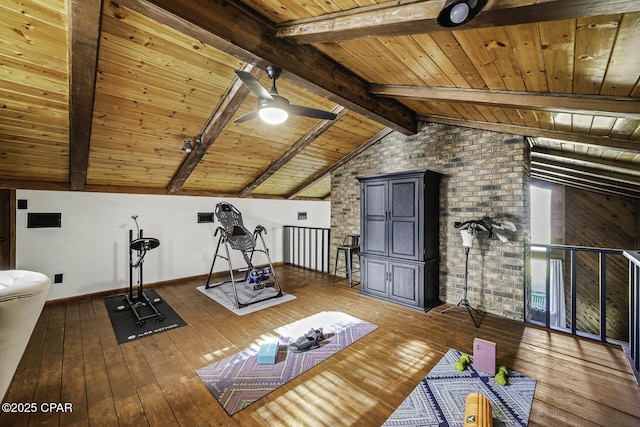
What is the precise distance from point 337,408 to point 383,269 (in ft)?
8.52

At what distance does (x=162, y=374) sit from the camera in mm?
2498

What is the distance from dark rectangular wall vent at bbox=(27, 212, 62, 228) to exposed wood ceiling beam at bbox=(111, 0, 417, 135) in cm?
408

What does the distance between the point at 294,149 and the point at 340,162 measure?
1.33m

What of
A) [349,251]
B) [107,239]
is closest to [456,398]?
[349,251]

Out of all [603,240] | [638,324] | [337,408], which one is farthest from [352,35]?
[603,240]

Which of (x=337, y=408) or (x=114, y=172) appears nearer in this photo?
(x=337, y=408)

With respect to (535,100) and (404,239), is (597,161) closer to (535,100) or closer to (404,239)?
(535,100)

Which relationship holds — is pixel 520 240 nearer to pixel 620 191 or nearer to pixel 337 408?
pixel 337 408

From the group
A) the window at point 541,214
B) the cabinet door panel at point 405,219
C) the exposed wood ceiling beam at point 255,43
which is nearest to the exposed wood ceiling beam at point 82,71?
the exposed wood ceiling beam at point 255,43

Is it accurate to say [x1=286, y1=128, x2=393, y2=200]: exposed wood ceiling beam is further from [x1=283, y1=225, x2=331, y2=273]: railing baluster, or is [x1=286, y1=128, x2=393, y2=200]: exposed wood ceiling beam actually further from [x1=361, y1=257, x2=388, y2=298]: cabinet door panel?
[x1=361, y1=257, x2=388, y2=298]: cabinet door panel

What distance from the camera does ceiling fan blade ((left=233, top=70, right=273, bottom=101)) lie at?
2128 mm

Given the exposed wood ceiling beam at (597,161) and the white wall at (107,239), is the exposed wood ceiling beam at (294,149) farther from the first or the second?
the exposed wood ceiling beam at (597,161)

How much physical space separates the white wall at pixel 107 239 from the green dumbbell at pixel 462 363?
16.6 ft

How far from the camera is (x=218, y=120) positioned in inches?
145
